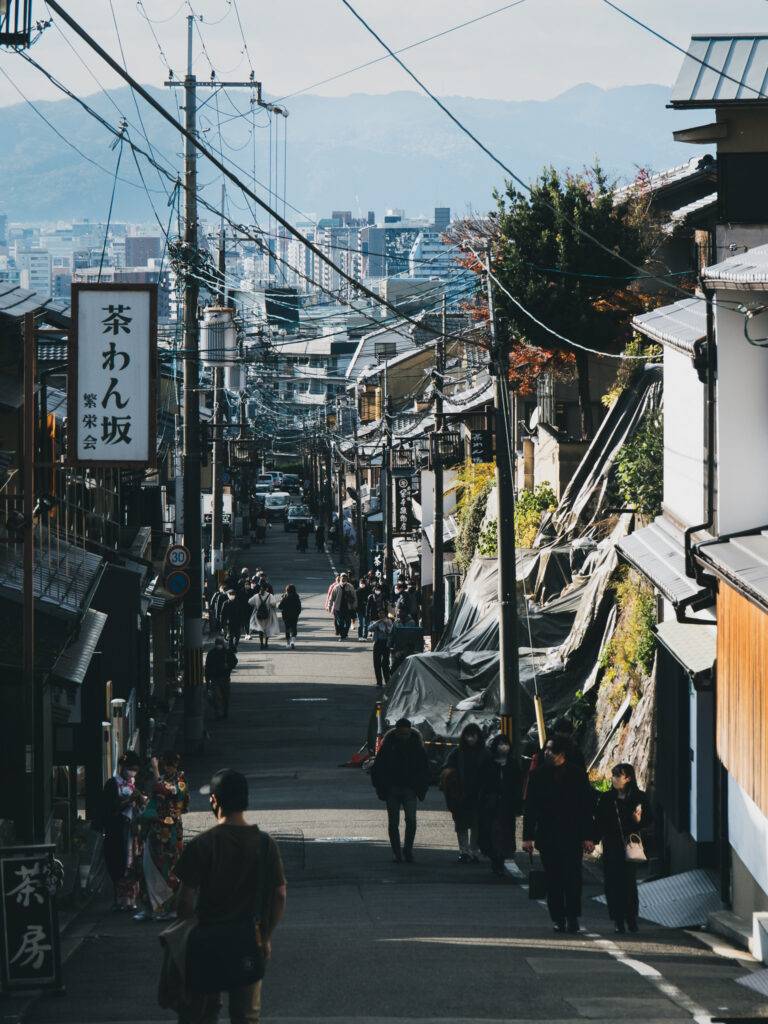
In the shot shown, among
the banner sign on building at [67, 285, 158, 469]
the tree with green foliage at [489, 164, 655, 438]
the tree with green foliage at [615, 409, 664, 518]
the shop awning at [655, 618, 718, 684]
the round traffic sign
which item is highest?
the tree with green foliage at [489, 164, 655, 438]

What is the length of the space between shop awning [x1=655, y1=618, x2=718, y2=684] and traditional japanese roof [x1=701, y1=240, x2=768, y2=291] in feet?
11.1

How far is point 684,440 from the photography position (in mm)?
15070

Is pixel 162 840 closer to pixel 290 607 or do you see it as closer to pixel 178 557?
pixel 178 557

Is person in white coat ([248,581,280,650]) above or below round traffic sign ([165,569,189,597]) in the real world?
below

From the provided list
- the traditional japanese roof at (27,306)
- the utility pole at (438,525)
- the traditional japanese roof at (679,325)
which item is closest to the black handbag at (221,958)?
the traditional japanese roof at (679,325)

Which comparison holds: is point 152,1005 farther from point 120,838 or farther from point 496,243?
point 496,243

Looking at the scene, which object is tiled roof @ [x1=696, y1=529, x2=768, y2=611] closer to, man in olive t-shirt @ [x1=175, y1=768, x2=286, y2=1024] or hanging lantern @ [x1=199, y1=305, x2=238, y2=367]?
man in olive t-shirt @ [x1=175, y1=768, x2=286, y2=1024]

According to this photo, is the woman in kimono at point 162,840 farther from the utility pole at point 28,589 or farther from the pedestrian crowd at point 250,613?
the pedestrian crowd at point 250,613

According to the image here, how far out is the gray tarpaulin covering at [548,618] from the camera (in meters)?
21.3

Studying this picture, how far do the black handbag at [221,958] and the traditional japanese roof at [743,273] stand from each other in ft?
21.3

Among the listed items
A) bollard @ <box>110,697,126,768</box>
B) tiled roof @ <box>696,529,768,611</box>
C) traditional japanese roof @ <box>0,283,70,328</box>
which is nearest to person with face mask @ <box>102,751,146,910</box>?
bollard @ <box>110,697,126,768</box>

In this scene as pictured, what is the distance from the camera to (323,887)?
13.4 metres

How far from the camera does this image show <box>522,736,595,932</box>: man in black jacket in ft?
35.6

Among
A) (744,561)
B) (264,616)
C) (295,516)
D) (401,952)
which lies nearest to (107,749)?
(401,952)
